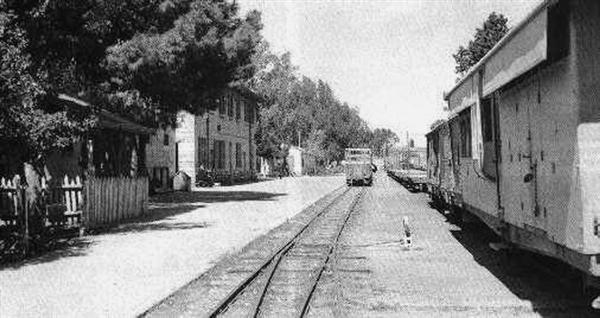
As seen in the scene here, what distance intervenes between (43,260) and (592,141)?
9.05 metres

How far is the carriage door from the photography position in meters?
6.46

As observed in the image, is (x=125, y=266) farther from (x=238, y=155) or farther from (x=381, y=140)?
(x=381, y=140)

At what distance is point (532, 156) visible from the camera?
670cm

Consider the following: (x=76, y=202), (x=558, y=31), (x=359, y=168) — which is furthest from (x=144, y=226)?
(x=359, y=168)

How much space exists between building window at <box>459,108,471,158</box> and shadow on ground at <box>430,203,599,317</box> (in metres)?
1.84

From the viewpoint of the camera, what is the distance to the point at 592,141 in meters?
5.25

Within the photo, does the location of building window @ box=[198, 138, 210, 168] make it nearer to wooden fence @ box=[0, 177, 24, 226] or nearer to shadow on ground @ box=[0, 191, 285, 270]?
shadow on ground @ box=[0, 191, 285, 270]

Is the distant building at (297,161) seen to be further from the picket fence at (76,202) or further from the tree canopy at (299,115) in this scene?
the picket fence at (76,202)

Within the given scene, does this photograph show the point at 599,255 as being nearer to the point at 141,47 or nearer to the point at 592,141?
the point at 592,141

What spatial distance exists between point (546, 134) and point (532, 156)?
56 cm

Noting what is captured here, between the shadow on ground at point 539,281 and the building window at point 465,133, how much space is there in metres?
1.84

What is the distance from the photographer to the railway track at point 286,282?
24.2 ft

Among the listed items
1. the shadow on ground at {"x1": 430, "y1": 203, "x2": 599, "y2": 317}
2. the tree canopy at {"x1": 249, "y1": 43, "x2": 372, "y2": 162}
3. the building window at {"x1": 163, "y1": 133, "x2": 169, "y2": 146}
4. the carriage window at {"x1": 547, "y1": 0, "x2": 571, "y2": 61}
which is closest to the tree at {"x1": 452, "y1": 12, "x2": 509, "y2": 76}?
the tree canopy at {"x1": 249, "y1": 43, "x2": 372, "y2": 162}

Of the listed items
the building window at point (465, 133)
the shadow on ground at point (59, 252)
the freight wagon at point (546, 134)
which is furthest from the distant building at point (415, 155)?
the freight wagon at point (546, 134)
